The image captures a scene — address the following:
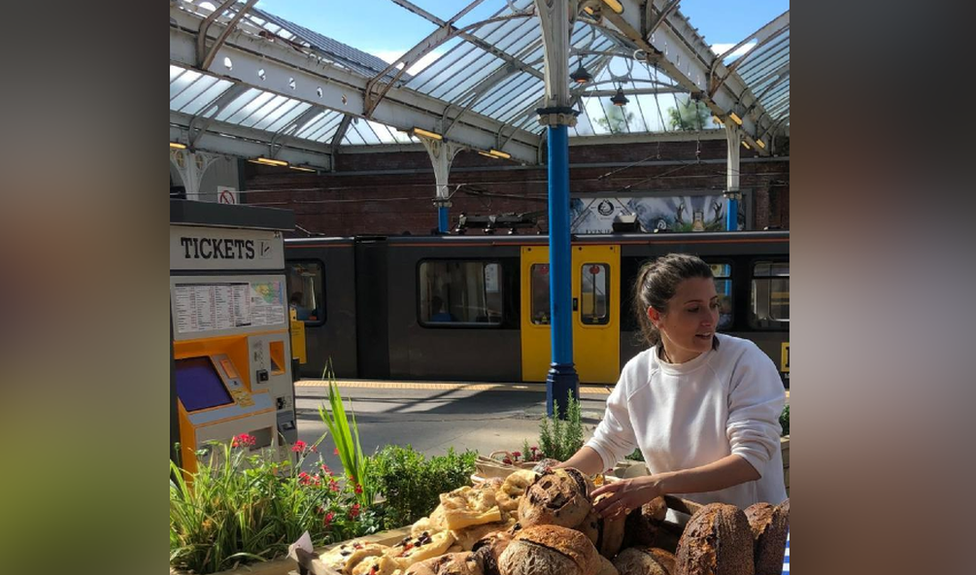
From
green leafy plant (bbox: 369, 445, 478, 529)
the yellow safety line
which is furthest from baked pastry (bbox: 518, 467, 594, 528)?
the yellow safety line

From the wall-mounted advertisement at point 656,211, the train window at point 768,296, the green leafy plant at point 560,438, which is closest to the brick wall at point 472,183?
the wall-mounted advertisement at point 656,211

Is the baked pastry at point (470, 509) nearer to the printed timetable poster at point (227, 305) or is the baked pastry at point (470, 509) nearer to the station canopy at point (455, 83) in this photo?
the printed timetable poster at point (227, 305)

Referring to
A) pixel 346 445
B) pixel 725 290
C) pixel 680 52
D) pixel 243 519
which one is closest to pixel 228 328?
pixel 346 445

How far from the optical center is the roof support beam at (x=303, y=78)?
13.3 metres

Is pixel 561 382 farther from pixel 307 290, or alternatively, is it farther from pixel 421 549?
pixel 421 549

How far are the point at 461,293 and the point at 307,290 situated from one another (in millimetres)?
2850

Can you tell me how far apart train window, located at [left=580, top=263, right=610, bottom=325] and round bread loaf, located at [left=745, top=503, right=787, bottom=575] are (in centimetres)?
1128

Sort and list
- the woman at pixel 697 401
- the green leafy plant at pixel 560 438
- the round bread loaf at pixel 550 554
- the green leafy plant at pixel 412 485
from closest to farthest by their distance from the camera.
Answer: the round bread loaf at pixel 550 554 → the woman at pixel 697 401 → the green leafy plant at pixel 412 485 → the green leafy plant at pixel 560 438

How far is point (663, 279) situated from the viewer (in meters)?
2.77

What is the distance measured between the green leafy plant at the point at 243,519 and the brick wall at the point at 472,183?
24935 mm
